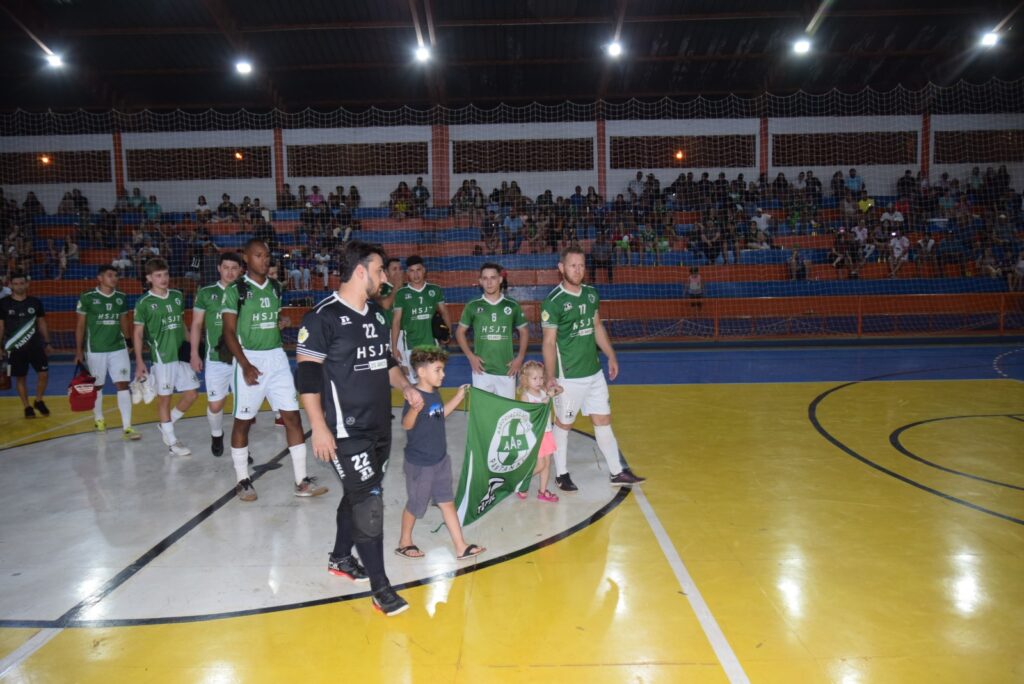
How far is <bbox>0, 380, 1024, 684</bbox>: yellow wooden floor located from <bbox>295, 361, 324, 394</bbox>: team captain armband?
1.50 metres

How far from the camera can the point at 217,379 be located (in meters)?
7.47

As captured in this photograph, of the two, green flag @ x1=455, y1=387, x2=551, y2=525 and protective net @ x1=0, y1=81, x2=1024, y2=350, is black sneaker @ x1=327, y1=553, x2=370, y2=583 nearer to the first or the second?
green flag @ x1=455, y1=387, x2=551, y2=525

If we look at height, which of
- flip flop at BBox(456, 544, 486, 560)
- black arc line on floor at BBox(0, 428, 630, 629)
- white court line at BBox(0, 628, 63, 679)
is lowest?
white court line at BBox(0, 628, 63, 679)

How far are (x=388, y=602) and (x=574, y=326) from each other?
3283 mm

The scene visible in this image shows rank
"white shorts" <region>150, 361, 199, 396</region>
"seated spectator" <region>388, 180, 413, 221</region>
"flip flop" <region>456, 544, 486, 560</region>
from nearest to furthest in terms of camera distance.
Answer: "flip flop" <region>456, 544, 486, 560</region> → "white shorts" <region>150, 361, 199, 396</region> → "seated spectator" <region>388, 180, 413, 221</region>

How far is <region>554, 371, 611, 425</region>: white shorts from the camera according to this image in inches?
262

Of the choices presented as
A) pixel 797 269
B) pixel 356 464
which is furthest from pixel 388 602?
pixel 797 269

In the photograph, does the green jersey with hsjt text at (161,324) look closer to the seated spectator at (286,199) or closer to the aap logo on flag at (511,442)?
the aap logo on flag at (511,442)

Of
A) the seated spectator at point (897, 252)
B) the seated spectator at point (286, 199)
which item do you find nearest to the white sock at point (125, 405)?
the seated spectator at point (286, 199)

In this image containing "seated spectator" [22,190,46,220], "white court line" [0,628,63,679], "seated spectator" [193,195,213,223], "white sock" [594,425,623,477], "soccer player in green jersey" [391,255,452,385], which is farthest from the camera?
"seated spectator" [22,190,46,220]

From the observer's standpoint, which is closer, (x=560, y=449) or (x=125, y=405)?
(x=560, y=449)

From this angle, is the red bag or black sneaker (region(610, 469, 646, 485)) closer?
black sneaker (region(610, 469, 646, 485))

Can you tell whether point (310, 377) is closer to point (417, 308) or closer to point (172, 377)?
point (417, 308)

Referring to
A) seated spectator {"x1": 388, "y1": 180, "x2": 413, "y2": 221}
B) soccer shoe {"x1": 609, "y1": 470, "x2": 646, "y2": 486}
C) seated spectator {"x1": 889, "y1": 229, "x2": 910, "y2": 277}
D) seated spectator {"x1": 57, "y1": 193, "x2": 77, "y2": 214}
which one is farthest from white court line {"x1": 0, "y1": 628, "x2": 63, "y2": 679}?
seated spectator {"x1": 57, "y1": 193, "x2": 77, "y2": 214}
